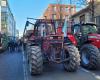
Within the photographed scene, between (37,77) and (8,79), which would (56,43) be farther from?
(8,79)

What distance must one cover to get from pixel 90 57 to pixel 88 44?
109 centimetres

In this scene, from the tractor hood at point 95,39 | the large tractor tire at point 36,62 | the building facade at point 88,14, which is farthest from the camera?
the building facade at point 88,14

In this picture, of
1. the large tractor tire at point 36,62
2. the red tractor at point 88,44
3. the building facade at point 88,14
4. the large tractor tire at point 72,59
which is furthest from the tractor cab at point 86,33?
the building facade at point 88,14

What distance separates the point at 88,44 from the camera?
14.3 meters

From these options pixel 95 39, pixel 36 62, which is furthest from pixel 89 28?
pixel 36 62

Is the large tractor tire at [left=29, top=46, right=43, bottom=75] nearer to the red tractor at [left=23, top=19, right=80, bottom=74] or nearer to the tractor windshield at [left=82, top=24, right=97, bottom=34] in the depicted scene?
the red tractor at [left=23, top=19, right=80, bottom=74]

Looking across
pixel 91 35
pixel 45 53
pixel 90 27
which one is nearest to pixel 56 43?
pixel 45 53

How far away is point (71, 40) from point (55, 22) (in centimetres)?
161

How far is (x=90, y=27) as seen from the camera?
16781 millimetres

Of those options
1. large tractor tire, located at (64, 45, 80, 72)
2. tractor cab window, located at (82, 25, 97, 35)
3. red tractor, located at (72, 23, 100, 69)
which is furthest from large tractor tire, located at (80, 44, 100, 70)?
tractor cab window, located at (82, 25, 97, 35)

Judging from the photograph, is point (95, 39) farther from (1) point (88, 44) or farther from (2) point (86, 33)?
(2) point (86, 33)

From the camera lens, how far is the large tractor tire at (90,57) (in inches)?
519

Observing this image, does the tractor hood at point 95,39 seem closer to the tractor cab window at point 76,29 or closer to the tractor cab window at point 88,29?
the tractor cab window at point 88,29

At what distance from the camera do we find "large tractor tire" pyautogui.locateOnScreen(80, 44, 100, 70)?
1317 cm
